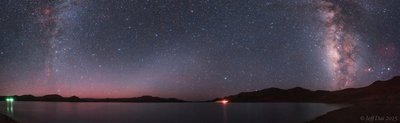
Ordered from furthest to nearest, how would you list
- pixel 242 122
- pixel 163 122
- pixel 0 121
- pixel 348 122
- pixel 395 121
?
pixel 163 122, pixel 242 122, pixel 0 121, pixel 348 122, pixel 395 121

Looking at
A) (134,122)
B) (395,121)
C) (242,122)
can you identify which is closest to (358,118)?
(395,121)

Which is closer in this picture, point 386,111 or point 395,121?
point 395,121

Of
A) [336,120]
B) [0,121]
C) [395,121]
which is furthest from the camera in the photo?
[0,121]

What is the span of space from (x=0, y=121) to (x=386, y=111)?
42.2 meters

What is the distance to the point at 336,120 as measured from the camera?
36812 millimetres

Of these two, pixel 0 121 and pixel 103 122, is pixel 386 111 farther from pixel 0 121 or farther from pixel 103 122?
pixel 103 122

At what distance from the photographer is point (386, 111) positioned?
1534 inches

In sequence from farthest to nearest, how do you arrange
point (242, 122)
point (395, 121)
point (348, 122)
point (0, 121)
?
point (242, 122) → point (0, 121) → point (348, 122) → point (395, 121)

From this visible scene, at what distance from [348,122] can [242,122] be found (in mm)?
34249

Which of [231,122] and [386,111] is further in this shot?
[231,122]

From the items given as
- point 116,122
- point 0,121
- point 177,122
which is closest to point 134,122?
point 116,122

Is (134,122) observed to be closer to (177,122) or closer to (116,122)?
(116,122)

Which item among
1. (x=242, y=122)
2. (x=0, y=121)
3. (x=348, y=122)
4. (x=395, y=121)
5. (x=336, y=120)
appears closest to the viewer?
(x=395, y=121)

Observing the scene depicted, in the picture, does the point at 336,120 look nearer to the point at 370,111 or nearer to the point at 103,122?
the point at 370,111
